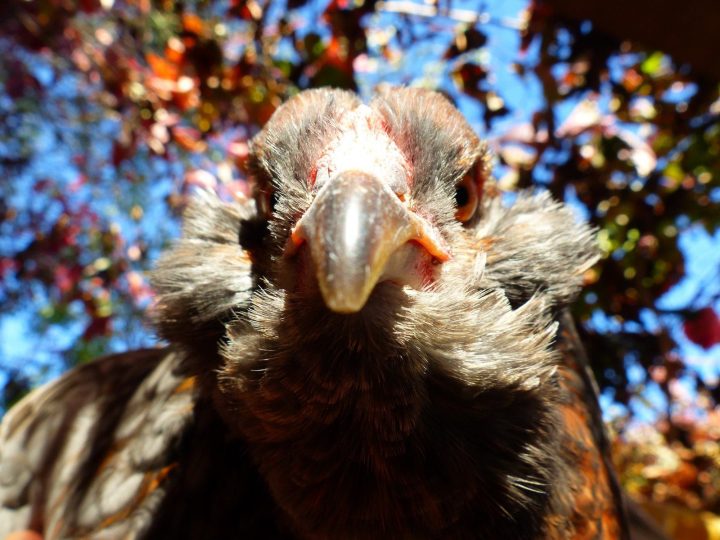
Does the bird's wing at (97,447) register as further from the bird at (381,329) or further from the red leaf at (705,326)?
the red leaf at (705,326)

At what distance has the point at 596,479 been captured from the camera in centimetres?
132

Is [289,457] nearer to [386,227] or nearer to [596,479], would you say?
[386,227]

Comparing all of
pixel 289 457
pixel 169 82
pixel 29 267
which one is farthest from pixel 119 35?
pixel 289 457

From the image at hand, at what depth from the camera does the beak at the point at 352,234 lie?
69 cm

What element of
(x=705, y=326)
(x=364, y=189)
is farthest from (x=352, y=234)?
(x=705, y=326)

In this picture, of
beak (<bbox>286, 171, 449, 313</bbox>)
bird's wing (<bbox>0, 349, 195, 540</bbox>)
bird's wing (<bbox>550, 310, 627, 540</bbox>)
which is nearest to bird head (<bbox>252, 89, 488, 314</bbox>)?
beak (<bbox>286, 171, 449, 313</bbox>)

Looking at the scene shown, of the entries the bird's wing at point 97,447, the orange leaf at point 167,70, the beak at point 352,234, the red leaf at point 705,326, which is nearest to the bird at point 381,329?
the beak at point 352,234

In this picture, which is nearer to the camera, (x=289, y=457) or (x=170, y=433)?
(x=289, y=457)

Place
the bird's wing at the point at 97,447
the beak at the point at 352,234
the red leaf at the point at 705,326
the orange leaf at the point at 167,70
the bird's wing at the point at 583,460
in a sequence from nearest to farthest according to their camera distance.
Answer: the beak at the point at 352,234 → the bird's wing at the point at 583,460 → the bird's wing at the point at 97,447 → the red leaf at the point at 705,326 → the orange leaf at the point at 167,70

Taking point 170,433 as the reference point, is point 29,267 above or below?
above

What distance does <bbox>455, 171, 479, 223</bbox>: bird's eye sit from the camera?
1068 millimetres

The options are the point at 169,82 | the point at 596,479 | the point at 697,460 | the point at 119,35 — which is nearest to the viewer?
the point at 596,479

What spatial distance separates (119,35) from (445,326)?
138 inches

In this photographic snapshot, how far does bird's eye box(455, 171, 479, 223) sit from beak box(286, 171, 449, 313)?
27 cm
